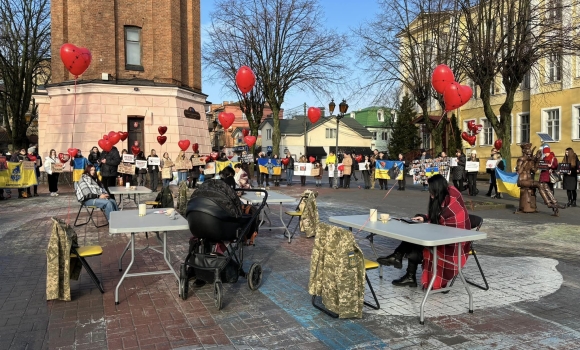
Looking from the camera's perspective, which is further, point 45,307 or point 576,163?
point 576,163

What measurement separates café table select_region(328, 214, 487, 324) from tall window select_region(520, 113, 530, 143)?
102ft

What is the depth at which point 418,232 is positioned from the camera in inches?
204

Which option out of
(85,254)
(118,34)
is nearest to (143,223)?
(85,254)

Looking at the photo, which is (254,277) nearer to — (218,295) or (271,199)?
(218,295)

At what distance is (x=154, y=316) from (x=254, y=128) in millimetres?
31040

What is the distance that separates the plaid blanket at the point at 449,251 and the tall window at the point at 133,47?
2336 centimetres

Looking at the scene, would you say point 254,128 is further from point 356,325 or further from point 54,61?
point 356,325

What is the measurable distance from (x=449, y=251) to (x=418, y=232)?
0.58m

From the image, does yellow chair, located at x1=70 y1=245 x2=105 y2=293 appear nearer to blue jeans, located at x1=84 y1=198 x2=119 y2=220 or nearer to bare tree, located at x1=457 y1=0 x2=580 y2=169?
blue jeans, located at x1=84 y1=198 x2=119 y2=220

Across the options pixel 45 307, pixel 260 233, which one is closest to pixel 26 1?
pixel 260 233

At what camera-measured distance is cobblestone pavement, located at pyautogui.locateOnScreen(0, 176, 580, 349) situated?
4.44 m

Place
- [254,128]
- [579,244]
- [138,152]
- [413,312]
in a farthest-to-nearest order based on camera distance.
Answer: [254,128], [138,152], [579,244], [413,312]

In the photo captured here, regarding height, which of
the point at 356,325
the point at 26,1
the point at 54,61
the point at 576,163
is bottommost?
the point at 356,325

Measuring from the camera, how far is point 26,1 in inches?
1431
